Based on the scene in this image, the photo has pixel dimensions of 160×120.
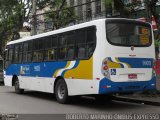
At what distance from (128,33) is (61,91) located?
3798 millimetres

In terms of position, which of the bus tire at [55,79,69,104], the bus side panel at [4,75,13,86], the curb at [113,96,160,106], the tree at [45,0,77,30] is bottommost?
the curb at [113,96,160,106]

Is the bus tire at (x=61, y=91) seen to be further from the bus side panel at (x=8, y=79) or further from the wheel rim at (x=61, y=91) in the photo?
the bus side panel at (x=8, y=79)

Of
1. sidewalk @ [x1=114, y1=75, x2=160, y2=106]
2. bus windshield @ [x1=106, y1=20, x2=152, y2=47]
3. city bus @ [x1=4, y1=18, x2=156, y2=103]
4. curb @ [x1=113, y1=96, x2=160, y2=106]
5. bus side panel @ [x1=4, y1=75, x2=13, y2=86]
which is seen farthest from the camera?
bus side panel @ [x1=4, y1=75, x2=13, y2=86]

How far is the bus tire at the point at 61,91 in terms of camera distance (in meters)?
15.3

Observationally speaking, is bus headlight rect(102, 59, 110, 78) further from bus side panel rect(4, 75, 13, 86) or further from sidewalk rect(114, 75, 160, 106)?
bus side panel rect(4, 75, 13, 86)

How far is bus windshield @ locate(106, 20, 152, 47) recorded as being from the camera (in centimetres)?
1362

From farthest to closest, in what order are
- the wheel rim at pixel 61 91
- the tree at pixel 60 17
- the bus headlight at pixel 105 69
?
the tree at pixel 60 17 < the wheel rim at pixel 61 91 < the bus headlight at pixel 105 69

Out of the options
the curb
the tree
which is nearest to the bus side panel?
the curb

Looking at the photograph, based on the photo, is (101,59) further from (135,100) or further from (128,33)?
(135,100)

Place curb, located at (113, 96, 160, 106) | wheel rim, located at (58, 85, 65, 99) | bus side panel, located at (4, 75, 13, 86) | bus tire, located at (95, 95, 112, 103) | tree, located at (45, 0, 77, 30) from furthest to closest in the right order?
1. tree, located at (45, 0, 77, 30)
2. bus side panel, located at (4, 75, 13, 86)
3. bus tire, located at (95, 95, 112, 103)
4. wheel rim, located at (58, 85, 65, 99)
5. curb, located at (113, 96, 160, 106)

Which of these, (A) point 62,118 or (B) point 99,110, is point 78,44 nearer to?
(B) point 99,110

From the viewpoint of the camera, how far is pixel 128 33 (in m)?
14.0

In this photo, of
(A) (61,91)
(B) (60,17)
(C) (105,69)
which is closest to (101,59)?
(C) (105,69)

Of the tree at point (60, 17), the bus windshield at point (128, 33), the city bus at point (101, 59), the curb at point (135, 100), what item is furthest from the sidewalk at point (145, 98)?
the tree at point (60, 17)
